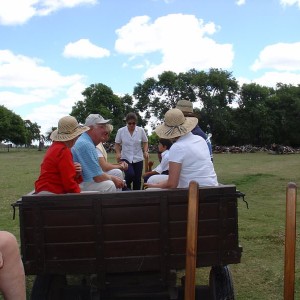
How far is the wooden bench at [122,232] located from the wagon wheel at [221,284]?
1.13 feet

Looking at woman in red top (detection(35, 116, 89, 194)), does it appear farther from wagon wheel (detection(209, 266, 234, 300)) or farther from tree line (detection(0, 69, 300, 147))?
tree line (detection(0, 69, 300, 147))

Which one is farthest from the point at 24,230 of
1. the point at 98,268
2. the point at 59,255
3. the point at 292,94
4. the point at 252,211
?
the point at 292,94

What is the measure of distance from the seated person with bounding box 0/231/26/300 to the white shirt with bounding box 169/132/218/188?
64.9 inches

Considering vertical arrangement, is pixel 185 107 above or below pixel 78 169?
above

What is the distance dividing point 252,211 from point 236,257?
20.1 feet

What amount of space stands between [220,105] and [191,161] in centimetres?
5926

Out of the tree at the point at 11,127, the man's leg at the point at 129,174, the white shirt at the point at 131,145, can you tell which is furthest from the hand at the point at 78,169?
the tree at the point at 11,127

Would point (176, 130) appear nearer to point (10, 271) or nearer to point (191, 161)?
point (191, 161)

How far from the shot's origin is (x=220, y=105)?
62.6 meters

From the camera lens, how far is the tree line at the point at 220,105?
59.5 metres

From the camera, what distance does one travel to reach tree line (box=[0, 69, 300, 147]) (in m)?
59.5

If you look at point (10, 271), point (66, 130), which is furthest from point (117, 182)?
point (10, 271)

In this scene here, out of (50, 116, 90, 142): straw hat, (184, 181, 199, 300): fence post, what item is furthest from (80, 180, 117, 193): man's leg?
(184, 181, 199, 300): fence post

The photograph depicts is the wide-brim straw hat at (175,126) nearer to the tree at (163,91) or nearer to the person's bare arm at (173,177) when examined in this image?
the person's bare arm at (173,177)
